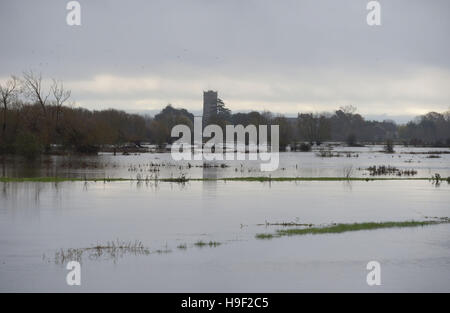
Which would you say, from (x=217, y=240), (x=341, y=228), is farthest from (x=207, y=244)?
(x=341, y=228)

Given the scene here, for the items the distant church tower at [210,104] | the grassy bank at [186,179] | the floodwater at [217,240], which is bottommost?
the floodwater at [217,240]

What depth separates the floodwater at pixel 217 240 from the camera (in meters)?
13.6

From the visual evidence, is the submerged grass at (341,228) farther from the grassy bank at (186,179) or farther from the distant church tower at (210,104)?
the distant church tower at (210,104)

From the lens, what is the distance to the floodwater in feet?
44.6

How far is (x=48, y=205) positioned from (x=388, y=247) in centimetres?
1402

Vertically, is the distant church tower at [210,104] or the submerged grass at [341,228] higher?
the distant church tower at [210,104]

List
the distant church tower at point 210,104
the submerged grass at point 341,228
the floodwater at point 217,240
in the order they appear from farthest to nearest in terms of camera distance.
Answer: the distant church tower at point 210,104 → the submerged grass at point 341,228 → the floodwater at point 217,240

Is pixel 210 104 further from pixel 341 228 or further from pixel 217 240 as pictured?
pixel 217 240

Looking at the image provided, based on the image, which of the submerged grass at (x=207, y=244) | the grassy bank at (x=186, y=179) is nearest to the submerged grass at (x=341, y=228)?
the submerged grass at (x=207, y=244)

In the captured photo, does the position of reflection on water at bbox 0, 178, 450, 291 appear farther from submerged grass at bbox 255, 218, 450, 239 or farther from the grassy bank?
the grassy bank

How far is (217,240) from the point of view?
17.6m

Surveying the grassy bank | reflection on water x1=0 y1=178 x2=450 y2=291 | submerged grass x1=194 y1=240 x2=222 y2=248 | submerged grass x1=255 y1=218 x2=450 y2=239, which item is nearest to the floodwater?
reflection on water x1=0 y1=178 x2=450 y2=291
